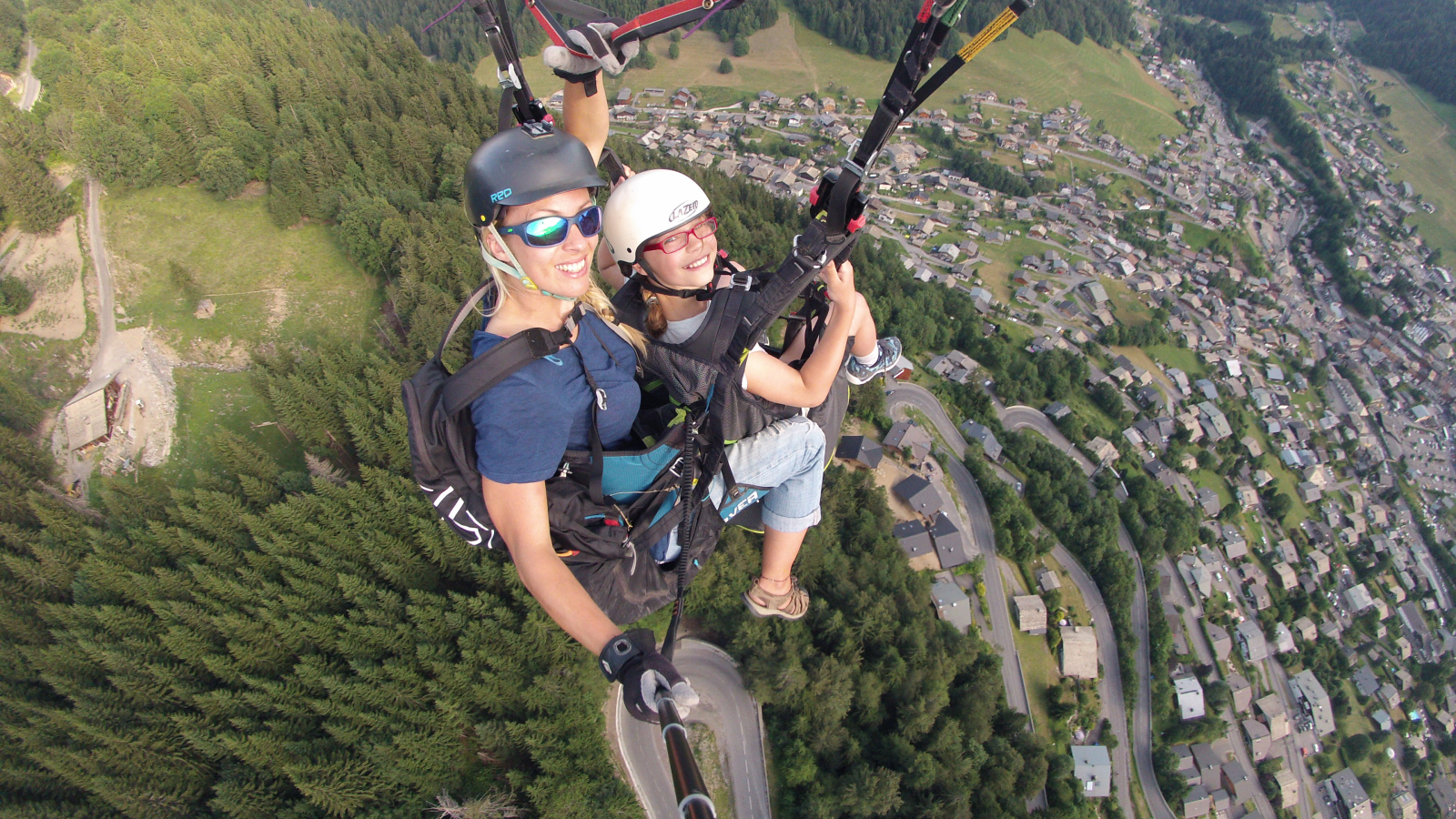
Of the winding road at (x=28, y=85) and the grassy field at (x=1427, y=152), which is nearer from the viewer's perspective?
the winding road at (x=28, y=85)

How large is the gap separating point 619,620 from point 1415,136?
5594 inches

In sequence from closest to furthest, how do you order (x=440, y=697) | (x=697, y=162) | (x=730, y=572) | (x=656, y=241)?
1. (x=656, y=241)
2. (x=440, y=697)
3. (x=730, y=572)
4. (x=697, y=162)

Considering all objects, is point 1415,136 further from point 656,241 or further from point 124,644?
point 124,644

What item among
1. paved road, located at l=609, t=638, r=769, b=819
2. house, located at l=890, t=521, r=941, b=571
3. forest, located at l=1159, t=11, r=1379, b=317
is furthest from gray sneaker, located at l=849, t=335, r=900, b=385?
forest, located at l=1159, t=11, r=1379, b=317

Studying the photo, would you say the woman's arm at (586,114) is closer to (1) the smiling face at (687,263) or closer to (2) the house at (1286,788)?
(1) the smiling face at (687,263)

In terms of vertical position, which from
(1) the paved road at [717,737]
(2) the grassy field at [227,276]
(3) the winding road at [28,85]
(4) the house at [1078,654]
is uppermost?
(3) the winding road at [28,85]

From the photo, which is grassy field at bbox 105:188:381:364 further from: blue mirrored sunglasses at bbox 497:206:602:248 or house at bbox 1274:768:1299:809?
house at bbox 1274:768:1299:809

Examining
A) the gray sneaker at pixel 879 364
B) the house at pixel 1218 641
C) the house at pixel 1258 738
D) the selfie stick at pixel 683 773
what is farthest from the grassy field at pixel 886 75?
the selfie stick at pixel 683 773

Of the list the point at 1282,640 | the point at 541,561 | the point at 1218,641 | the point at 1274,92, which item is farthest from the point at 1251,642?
the point at 1274,92

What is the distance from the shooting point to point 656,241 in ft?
15.0

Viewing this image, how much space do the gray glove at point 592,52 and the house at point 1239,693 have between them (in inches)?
1634

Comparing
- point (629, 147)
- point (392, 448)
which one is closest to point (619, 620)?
point (392, 448)

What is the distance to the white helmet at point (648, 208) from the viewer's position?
14.7 feet

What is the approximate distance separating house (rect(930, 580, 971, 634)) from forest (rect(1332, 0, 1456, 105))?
5560 inches
